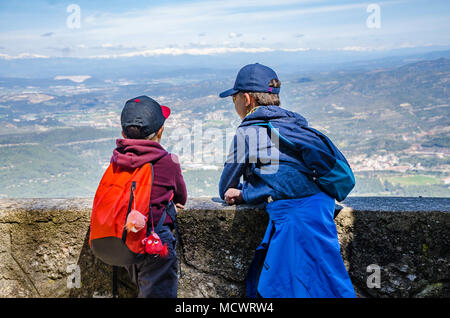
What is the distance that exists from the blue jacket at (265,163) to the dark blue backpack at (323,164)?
1.3 inches

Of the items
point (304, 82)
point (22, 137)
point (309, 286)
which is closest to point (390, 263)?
point (309, 286)

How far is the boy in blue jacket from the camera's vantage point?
2.07 metres

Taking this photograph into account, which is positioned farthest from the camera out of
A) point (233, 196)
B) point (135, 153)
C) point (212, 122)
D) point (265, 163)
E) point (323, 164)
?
point (212, 122)

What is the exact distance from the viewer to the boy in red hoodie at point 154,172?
2143mm

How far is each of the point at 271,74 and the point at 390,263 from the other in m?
1.41

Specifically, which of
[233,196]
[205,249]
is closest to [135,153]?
[233,196]

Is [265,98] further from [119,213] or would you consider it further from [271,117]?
[119,213]

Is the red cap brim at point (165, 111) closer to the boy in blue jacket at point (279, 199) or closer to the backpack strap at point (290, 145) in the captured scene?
the boy in blue jacket at point (279, 199)

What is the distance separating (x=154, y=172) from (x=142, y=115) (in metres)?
0.32

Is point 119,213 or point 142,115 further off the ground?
point 142,115

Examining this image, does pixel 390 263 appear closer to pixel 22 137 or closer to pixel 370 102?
pixel 22 137

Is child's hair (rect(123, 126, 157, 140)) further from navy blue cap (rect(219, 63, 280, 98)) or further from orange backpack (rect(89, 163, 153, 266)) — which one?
navy blue cap (rect(219, 63, 280, 98))

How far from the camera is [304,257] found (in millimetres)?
2076

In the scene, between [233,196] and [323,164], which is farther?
[233,196]
